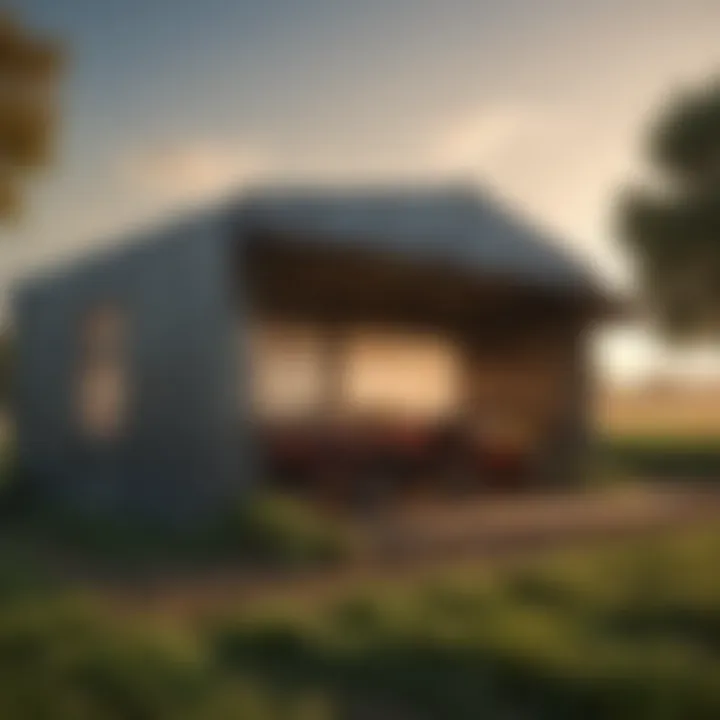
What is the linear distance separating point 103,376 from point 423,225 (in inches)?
20.0

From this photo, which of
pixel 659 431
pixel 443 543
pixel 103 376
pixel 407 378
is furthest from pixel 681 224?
pixel 103 376

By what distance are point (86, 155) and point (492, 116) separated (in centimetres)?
58

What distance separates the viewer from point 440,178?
52.5 inches

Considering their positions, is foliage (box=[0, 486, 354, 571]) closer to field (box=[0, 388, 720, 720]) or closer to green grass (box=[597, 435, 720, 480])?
field (box=[0, 388, 720, 720])

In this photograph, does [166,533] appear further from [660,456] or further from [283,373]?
[660,456]

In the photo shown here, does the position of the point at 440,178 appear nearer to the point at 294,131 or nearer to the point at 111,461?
the point at 294,131

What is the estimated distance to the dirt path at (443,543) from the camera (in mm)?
1301

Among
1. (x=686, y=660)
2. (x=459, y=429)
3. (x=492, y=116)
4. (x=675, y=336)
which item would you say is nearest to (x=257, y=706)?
(x=459, y=429)

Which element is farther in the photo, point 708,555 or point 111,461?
point 708,555

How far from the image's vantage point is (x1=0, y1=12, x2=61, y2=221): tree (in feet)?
4.20

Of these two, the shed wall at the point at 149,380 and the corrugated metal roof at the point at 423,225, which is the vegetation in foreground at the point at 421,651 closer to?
the shed wall at the point at 149,380

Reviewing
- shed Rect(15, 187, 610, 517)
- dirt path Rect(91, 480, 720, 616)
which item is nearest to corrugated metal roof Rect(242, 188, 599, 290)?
shed Rect(15, 187, 610, 517)

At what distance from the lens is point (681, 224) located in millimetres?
1289

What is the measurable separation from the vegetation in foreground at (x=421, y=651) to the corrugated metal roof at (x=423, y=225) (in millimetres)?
461
